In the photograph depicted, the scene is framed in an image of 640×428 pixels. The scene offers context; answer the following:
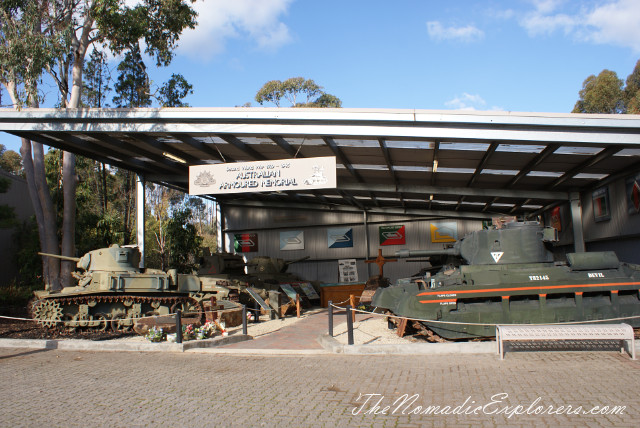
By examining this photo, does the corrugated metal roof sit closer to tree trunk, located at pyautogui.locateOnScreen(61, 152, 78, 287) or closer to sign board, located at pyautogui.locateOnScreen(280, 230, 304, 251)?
tree trunk, located at pyautogui.locateOnScreen(61, 152, 78, 287)

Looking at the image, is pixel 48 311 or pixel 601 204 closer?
pixel 48 311

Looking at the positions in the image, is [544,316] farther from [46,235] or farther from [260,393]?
[46,235]

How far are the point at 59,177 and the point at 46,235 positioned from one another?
5722mm

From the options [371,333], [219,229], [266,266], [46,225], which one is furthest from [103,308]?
[219,229]

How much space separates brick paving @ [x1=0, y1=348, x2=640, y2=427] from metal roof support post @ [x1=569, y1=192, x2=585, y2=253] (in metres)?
9.01

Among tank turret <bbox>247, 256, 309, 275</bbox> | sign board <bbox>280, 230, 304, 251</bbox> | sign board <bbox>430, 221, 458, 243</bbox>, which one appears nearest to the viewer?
tank turret <bbox>247, 256, 309, 275</bbox>

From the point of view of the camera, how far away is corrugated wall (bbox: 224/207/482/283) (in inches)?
1038

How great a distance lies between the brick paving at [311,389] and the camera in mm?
5500

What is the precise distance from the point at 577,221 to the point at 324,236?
46.0 ft

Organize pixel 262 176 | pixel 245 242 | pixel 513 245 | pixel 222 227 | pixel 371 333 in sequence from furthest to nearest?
pixel 222 227, pixel 245 242, pixel 262 176, pixel 371 333, pixel 513 245

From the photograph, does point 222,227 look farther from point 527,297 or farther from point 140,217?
point 527,297

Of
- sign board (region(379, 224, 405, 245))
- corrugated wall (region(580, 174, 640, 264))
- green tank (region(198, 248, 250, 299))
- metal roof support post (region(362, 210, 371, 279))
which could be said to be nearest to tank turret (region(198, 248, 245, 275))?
green tank (region(198, 248, 250, 299))

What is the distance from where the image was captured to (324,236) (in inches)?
1093

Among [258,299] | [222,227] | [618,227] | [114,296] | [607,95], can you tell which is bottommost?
[258,299]
